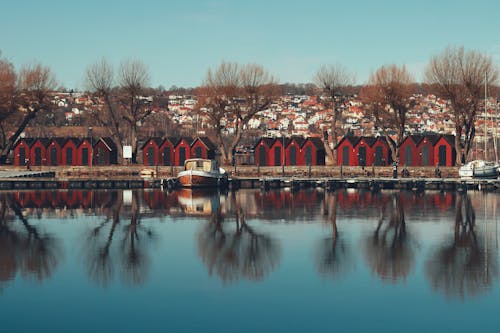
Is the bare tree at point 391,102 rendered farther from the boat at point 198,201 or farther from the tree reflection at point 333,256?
the tree reflection at point 333,256

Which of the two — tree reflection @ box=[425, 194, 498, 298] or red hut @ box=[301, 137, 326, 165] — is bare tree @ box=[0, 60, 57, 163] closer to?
red hut @ box=[301, 137, 326, 165]

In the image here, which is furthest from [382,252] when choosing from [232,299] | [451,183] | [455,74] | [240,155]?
[240,155]

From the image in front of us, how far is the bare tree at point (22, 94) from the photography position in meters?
99.9

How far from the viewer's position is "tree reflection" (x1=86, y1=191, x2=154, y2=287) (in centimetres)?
2967

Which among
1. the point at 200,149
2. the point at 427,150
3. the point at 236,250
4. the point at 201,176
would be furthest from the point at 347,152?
the point at 236,250

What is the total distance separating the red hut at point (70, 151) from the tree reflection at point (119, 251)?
55162 mm

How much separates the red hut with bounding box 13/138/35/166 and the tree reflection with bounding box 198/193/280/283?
64.1 meters

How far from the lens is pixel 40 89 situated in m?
104

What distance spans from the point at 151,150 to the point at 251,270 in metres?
73.5

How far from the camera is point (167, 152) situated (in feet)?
335

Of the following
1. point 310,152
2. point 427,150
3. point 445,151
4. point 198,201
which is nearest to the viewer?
point 198,201

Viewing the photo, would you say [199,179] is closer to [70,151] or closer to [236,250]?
[70,151]

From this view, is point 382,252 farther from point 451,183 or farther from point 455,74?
point 455,74

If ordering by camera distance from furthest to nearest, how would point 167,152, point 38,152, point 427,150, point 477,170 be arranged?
point 38,152 → point 167,152 → point 427,150 → point 477,170
